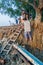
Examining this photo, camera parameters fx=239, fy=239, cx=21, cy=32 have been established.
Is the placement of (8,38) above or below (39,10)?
below

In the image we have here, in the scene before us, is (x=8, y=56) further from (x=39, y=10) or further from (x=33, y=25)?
(x=39, y=10)

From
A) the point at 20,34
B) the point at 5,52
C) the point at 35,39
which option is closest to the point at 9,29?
the point at 20,34

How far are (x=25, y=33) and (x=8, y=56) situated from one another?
2604 mm

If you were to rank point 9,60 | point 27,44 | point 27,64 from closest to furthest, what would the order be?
1. point 27,64
2. point 9,60
3. point 27,44

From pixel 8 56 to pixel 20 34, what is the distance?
2925 mm

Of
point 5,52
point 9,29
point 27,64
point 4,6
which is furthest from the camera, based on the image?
point 4,6

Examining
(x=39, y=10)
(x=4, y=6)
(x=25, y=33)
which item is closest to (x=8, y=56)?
(x=25, y=33)

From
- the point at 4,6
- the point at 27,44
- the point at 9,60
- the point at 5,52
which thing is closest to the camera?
the point at 9,60

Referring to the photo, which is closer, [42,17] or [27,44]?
[27,44]

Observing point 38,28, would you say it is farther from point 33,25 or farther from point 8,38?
point 8,38

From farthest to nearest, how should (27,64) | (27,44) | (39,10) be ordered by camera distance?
(39,10)
(27,44)
(27,64)

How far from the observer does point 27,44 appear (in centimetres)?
1284

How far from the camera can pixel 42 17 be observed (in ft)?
46.3

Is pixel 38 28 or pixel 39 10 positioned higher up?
pixel 39 10
